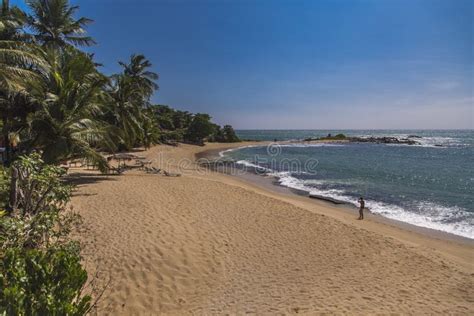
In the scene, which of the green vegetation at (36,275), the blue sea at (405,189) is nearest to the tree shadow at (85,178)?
the green vegetation at (36,275)

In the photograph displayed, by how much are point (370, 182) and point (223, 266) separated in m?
18.1

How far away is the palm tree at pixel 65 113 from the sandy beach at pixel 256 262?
6.69ft

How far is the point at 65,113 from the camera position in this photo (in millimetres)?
11422

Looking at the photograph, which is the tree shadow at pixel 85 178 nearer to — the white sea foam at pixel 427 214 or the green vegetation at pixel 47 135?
the green vegetation at pixel 47 135

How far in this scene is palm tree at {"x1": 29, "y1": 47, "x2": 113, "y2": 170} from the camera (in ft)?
36.5

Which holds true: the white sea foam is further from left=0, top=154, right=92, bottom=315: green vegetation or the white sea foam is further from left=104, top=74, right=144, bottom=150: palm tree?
left=104, top=74, right=144, bottom=150: palm tree

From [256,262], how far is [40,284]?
202 inches

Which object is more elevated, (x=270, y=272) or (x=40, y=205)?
(x=40, y=205)

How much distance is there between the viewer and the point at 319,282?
6.35 meters

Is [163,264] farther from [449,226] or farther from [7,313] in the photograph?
[449,226]

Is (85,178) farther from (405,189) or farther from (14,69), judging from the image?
(405,189)

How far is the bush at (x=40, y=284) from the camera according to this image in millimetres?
2578

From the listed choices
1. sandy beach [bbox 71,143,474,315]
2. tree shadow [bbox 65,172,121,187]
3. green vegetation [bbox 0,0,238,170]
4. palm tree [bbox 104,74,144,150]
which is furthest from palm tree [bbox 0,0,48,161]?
palm tree [bbox 104,74,144,150]

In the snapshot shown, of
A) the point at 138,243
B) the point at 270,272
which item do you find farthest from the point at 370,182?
the point at 138,243
